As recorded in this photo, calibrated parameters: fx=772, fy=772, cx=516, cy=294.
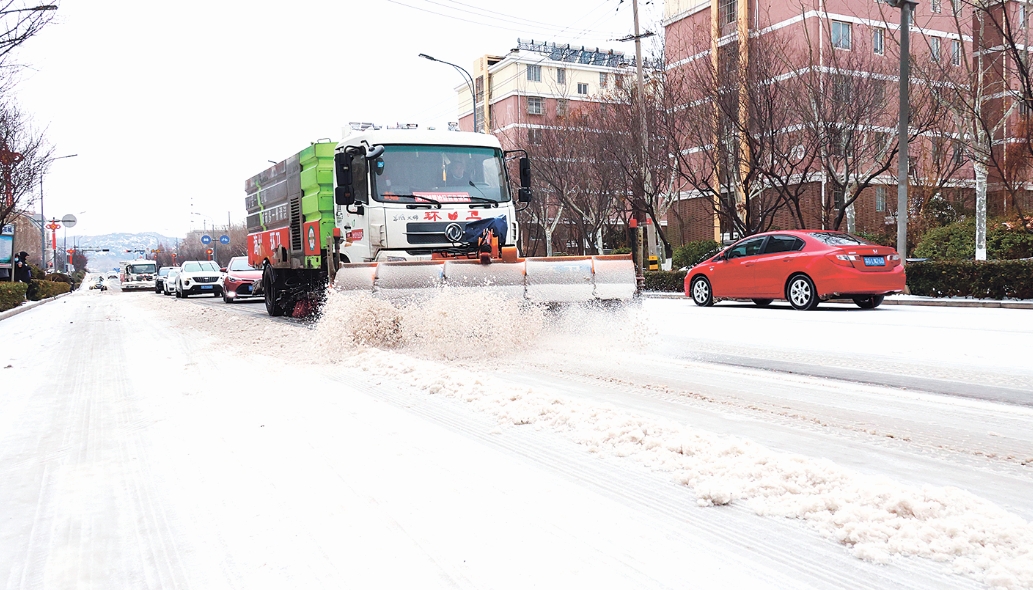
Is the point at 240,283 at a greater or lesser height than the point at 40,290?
greater

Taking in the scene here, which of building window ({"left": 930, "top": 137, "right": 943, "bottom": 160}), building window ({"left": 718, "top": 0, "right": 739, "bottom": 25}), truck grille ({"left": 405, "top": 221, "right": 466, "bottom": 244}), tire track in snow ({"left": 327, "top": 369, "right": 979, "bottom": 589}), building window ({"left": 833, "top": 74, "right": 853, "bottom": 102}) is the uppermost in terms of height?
building window ({"left": 718, "top": 0, "right": 739, "bottom": 25})

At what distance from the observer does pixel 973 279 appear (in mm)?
16672

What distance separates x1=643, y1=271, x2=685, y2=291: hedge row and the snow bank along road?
17320 mm

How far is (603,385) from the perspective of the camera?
6.38 meters

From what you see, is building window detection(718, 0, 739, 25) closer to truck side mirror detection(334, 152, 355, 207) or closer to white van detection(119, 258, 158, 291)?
truck side mirror detection(334, 152, 355, 207)

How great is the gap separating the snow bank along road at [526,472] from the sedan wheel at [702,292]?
29.5 feet

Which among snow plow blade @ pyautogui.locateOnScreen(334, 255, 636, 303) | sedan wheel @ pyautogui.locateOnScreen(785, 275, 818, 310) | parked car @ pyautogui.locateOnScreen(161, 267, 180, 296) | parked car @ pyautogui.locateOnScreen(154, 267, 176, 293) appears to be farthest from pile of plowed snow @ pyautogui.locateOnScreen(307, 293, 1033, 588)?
parked car @ pyautogui.locateOnScreen(154, 267, 176, 293)

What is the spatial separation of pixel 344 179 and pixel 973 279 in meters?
13.6

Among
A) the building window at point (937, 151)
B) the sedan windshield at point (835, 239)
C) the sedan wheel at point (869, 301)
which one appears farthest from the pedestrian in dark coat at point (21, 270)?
the building window at point (937, 151)

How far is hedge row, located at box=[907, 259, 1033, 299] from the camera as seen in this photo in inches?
615

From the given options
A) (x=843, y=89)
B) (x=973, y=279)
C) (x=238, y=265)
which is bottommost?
(x=973, y=279)

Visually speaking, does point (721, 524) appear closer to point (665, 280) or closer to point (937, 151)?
point (665, 280)

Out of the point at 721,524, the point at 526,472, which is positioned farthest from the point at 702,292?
the point at 721,524

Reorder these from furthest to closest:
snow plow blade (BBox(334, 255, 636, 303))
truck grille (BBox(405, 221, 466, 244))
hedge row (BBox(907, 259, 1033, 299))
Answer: hedge row (BBox(907, 259, 1033, 299)) < truck grille (BBox(405, 221, 466, 244)) < snow plow blade (BBox(334, 255, 636, 303))
